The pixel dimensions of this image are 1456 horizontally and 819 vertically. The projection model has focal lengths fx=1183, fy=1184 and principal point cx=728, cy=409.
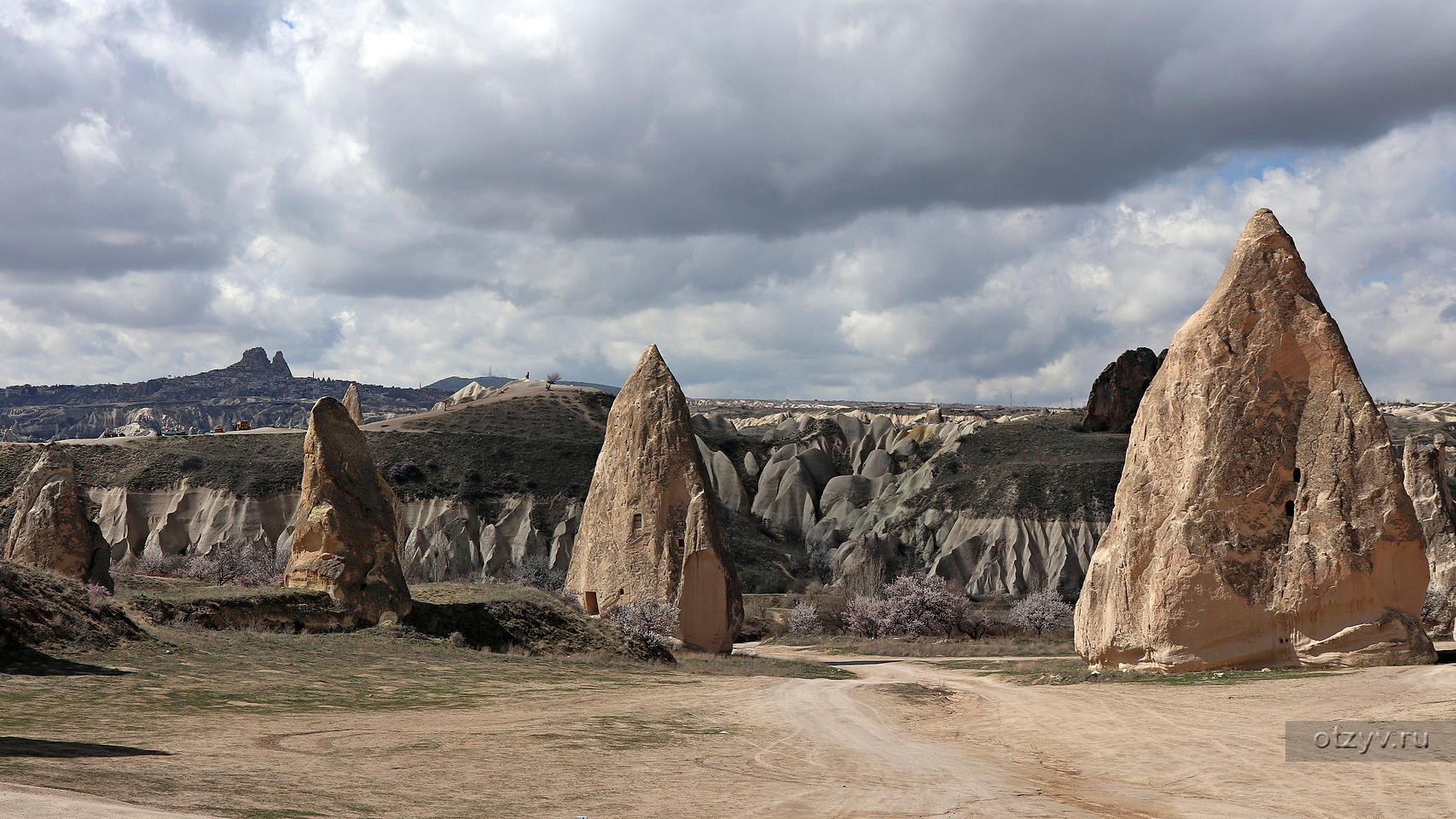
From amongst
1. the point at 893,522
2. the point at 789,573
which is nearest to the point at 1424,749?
the point at 789,573

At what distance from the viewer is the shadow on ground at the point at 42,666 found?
1352 centimetres

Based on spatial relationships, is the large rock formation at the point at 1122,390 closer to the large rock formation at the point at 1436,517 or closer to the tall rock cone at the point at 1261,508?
the large rock formation at the point at 1436,517

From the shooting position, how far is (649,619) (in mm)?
27453

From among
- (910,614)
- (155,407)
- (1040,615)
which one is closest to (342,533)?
(910,614)

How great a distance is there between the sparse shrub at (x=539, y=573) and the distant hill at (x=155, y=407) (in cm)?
8802

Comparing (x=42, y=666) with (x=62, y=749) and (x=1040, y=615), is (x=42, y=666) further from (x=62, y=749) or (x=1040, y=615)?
(x=1040, y=615)

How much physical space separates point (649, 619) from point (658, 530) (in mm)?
2232

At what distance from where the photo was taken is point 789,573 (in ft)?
201

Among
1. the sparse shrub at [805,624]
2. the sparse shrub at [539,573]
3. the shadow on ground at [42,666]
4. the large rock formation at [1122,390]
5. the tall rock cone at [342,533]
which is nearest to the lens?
the shadow on ground at [42,666]

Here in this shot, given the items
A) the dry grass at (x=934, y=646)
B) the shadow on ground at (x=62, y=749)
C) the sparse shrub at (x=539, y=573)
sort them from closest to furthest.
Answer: the shadow on ground at (x=62, y=749) → the dry grass at (x=934, y=646) → the sparse shrub at (x=539, y=573)

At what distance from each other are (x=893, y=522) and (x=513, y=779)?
58257 millimetres

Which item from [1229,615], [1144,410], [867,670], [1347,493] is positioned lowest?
[867,670]

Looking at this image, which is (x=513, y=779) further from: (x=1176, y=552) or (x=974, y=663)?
(x=974, y=663)

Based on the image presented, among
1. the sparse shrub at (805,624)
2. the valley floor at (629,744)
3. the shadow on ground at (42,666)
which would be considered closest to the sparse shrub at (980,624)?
the sparse shrub at (805,624)
